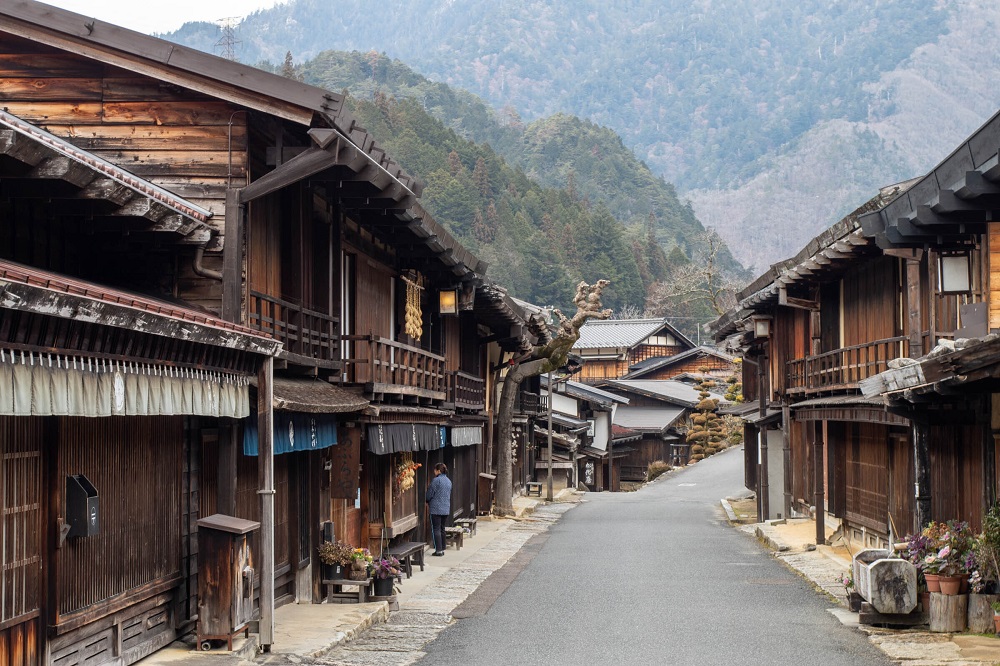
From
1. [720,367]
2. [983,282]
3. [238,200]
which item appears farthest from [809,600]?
[720,367]

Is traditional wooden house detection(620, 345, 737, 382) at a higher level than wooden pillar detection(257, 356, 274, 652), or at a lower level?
higher

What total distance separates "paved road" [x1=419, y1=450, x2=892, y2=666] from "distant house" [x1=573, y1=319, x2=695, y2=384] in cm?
5845

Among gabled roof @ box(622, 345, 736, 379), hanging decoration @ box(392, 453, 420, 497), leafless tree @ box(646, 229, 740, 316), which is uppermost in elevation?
leafless tree @ box(646, 229, 740, 316)

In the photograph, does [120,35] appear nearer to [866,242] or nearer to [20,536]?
[20,536]

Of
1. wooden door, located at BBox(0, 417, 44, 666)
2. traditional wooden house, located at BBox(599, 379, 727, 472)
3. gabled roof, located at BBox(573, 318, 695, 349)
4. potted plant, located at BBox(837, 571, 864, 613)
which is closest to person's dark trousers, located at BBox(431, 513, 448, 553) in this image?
potted plant, located at BBox(837, 571, 864, 613)

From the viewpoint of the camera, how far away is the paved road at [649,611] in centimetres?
1276

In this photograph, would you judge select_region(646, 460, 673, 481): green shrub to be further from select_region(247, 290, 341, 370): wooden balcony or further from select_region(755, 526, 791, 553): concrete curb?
select_region(247, 290, 341, 370): wooden balcony

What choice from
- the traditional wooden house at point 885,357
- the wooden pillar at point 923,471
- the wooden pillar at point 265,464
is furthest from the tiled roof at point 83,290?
the wooden pillar at point 923,471

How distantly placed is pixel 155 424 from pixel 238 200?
9.36 ft

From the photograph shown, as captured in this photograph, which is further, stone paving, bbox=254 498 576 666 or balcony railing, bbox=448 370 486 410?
balcony railing, bbox=448 370 486 410

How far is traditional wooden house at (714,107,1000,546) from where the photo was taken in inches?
546

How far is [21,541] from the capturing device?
28.1 feet

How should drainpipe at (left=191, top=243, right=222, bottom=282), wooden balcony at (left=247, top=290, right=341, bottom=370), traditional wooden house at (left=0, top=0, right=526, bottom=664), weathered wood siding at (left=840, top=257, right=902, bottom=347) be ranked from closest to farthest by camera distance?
1. traditional wooden house at (left=0, top=0, right=526, bottom=664)
2. drainpipe at (left=191, top=243, right=222, bottom=282)
3. wooden balcony at (left=247, top=290, right=341, bottom=370)
4. weathered wood siding at (left=840, top=257, right=902, bottom=347)

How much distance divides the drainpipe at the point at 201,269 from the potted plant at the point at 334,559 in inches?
201
